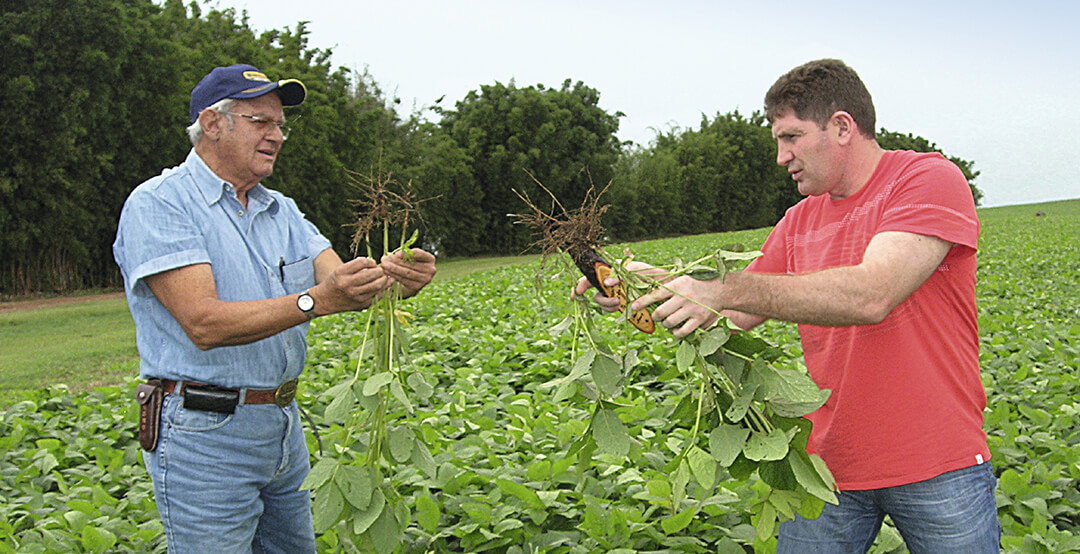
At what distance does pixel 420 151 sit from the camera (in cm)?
3753

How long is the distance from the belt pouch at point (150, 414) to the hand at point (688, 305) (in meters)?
1.44

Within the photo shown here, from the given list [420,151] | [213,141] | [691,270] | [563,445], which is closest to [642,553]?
[563,445]

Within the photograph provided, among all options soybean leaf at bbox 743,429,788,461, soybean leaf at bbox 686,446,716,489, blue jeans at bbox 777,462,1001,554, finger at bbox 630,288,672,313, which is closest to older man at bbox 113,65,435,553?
finger at bbox 630,288,672,313

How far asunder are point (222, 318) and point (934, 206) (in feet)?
6.29

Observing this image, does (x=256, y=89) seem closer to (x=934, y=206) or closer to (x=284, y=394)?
(x=284, y=394)

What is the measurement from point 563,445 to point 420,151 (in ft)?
112

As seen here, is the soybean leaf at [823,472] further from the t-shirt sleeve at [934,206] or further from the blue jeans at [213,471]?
the blue jeans at [213,471]

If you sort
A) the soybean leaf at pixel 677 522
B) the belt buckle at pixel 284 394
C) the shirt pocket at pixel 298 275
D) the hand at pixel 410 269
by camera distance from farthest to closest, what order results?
the soybean leaf at pixel 677 522 < the shirt pocket at pixel 298 275 < the belt buckle at pixel 284 394 < the hand at pixel 410 269

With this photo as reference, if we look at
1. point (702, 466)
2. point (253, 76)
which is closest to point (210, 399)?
point (253, 76)

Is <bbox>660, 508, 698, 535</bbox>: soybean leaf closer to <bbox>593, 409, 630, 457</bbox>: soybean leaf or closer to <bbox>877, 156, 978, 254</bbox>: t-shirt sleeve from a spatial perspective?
<bbox>593, 409, 630, 457</bbox>: soybean leaf

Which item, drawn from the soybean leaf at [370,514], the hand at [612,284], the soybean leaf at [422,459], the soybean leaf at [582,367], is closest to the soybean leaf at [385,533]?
the soybean leaf at [370,514]

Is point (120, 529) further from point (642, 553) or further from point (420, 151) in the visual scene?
point (420, 151)

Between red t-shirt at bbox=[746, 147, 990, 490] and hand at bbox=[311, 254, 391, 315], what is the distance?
4.28 ft

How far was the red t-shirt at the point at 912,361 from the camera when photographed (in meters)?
2.18
